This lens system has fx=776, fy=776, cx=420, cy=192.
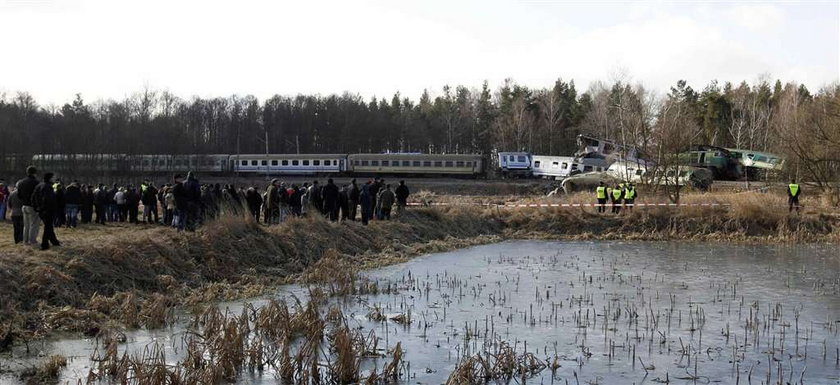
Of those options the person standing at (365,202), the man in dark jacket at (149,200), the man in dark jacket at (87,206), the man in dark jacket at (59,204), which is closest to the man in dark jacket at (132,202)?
the man in dark jacket at (149,200)

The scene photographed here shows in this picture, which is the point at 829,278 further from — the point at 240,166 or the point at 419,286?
the point at 240,166

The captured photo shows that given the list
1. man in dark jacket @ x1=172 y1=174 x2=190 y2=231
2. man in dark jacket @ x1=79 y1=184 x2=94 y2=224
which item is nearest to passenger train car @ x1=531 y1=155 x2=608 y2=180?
man in dark jacket @ x1=79 y1=184 x2=94 y2=224

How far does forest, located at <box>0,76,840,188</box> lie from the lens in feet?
223

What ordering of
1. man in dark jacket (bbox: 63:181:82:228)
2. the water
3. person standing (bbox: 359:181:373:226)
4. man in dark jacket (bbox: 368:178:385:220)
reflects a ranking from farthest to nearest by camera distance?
man in dark jacket (bbox: 368:178:385:220)
person standing (bbox: 359:181:373:226)
man in dark jacket (bbox: 63:181:82:228)
the water

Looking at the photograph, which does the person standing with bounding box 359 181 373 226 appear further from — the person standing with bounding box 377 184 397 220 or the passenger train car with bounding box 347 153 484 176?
the passenger train car with bounding box 347 153 484 176

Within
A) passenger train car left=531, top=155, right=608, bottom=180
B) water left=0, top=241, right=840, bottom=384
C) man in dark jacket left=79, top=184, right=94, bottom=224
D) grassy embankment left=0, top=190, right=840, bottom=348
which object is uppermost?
passenger train car left=531, top=155, right=608, bottom=180

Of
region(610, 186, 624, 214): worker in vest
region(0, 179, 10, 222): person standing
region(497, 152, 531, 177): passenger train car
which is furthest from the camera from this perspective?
region(497, 152, 531, 177): passenger train car

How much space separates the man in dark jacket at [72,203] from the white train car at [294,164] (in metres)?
40.6

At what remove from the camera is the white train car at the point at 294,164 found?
62656 mm

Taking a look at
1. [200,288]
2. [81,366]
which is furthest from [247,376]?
[200,288]

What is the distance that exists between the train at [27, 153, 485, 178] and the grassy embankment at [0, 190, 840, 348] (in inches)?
1146

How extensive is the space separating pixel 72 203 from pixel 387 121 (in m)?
69.8

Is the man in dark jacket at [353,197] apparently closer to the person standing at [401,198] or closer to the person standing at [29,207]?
the person standing at [401,198]

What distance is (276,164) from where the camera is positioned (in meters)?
64.0
